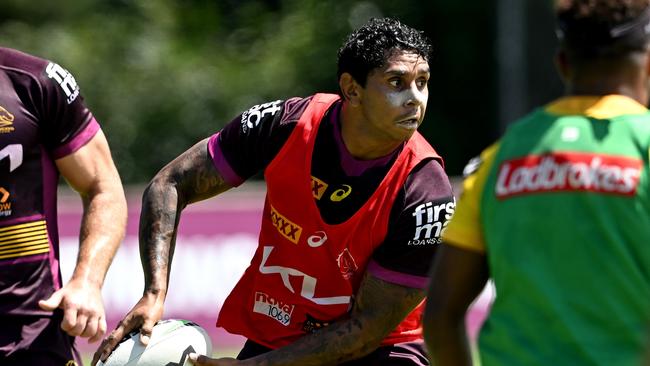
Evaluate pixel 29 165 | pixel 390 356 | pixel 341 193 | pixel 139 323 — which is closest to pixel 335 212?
pixel 341 193

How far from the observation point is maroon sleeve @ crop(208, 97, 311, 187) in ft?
19.3

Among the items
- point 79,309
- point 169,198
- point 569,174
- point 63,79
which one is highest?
point 569,174

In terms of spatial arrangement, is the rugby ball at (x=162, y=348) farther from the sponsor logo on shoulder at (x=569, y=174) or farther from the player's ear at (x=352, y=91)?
the sponsor logo on shoulder at (x=569, y=174)

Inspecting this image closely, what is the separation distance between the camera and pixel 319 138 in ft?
19.3

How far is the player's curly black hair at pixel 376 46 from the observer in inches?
229

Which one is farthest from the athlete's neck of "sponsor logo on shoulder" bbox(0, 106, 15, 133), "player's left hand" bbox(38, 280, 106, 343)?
"sponsor logo on shoulder" bbox(0, 106, 15, 133)

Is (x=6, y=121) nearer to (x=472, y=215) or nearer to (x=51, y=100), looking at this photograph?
(x=51, y=100)

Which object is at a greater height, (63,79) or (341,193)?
(63,79)

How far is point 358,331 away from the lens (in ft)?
18.5

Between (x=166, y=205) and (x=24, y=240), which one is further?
(x=166, y=205)

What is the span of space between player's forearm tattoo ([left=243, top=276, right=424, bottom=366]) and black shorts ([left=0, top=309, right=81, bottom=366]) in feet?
2.45

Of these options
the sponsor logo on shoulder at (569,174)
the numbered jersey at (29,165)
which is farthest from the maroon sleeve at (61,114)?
the sponsor logo on shoulder at (569,174)

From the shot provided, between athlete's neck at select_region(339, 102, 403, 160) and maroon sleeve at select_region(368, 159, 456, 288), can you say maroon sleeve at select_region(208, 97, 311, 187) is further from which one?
maroon sleeve at select_region(368, 159, 456, 288)

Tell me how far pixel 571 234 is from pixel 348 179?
2325 mm
